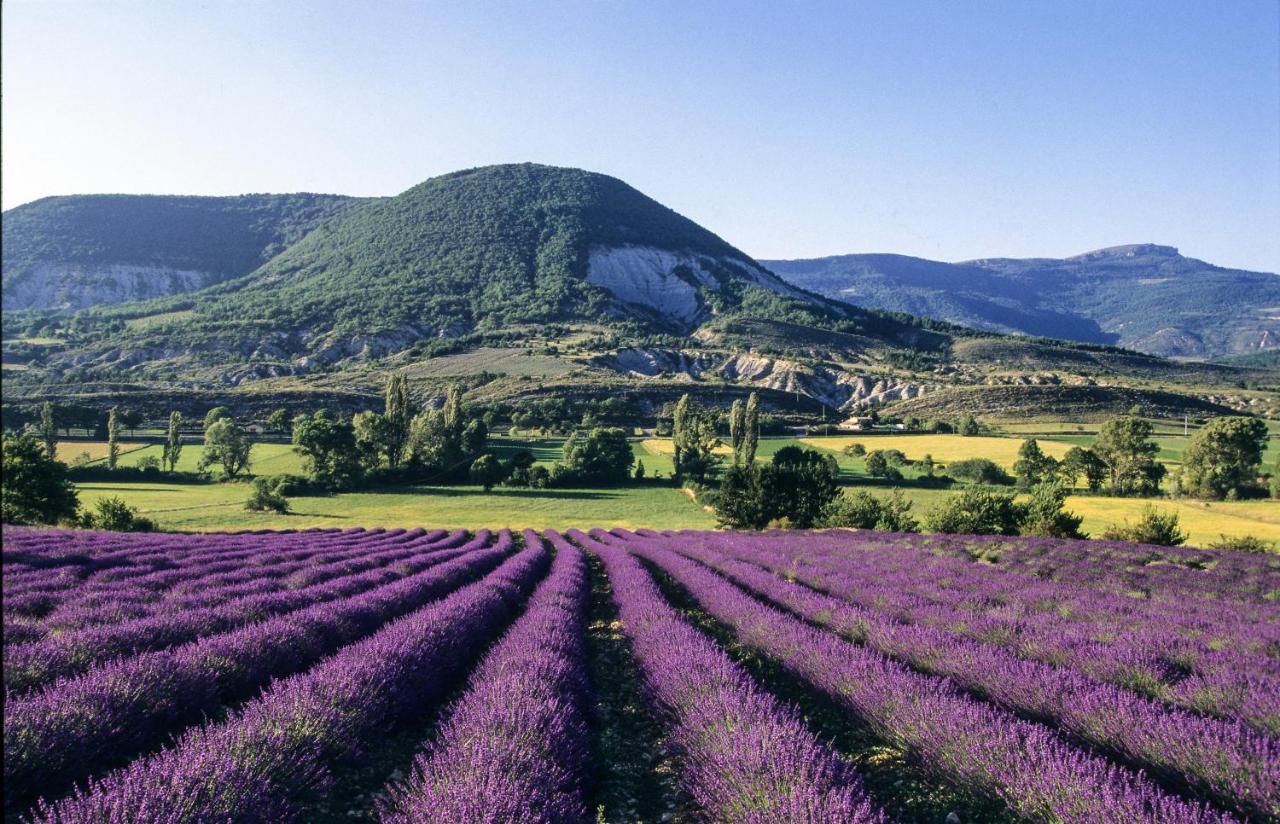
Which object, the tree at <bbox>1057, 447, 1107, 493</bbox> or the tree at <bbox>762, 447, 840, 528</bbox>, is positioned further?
the tree at <bbox>1057, 447, 1107, 493</bbox>

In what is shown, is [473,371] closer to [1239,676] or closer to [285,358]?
[285,358]

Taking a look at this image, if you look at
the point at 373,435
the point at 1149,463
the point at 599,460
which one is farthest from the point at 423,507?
the point at 1149,463

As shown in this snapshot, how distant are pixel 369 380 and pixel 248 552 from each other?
10655cm

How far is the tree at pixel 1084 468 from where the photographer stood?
5538 cm

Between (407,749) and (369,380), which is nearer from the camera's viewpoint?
(407,749)

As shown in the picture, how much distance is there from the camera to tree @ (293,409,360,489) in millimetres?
55219

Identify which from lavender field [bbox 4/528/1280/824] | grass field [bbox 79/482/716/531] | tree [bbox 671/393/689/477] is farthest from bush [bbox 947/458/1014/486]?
lavender field [bbox 4/528/1280/824]

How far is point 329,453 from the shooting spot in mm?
56062

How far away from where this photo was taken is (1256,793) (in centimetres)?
464

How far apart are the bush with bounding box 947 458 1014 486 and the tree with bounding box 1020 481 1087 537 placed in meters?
32.4

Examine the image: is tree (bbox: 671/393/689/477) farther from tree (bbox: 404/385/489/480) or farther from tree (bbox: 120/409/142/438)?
tree (bbox: 120/409/142/438)

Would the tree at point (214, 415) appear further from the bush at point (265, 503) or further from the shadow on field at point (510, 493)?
the bush at point (265, 503)

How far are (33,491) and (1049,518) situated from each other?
43.0 metres

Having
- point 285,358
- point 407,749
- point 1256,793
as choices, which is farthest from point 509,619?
point 285,358
